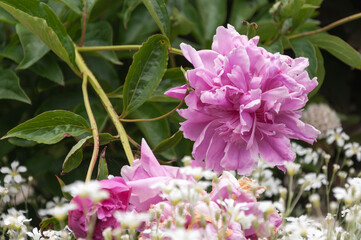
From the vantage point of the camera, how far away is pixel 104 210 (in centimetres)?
41

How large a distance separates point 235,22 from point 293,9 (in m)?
0.24

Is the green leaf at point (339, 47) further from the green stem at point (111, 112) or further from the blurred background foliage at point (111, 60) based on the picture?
the green stem at point (111, 112)

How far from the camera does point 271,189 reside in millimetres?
748

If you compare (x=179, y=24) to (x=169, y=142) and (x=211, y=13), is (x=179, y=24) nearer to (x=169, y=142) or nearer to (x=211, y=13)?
(x=211, y=13)

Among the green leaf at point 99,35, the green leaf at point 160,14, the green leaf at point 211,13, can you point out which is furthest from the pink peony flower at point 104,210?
the green leaf at point 211,13

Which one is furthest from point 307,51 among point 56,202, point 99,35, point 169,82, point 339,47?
point 56,202

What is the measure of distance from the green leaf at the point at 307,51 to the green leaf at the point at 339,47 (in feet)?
0.07

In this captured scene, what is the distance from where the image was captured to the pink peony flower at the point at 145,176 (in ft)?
1.39

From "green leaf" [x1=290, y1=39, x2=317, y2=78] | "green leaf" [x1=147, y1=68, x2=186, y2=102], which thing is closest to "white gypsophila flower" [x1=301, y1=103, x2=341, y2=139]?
"green leaf" [x1=290, y1=39, x2=317, y2=78]

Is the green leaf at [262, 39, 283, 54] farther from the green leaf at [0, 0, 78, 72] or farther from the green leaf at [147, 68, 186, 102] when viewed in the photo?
the green leaf at [0, 0, 78, 72]

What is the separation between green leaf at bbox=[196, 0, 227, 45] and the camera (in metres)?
0.85

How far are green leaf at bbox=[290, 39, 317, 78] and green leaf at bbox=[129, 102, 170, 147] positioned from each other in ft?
0.63

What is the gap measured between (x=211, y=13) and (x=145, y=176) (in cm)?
48

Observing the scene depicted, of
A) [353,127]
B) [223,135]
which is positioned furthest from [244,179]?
[353,127]
